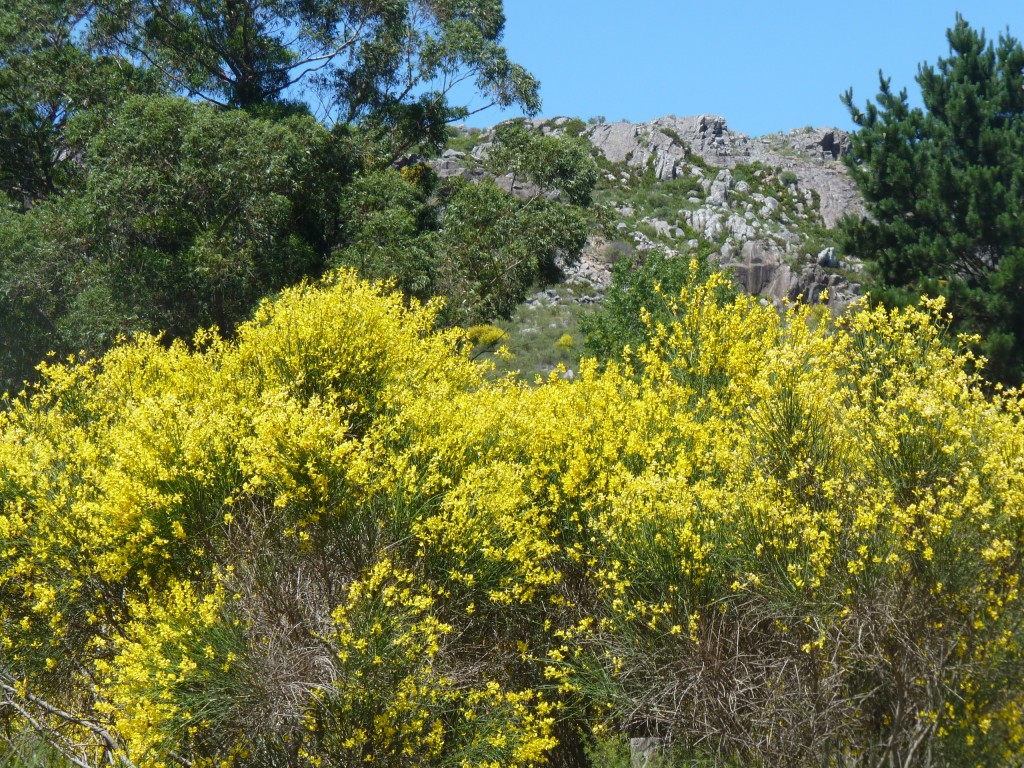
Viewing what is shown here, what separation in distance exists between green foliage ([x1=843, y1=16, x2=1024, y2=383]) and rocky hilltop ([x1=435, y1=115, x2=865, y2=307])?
81.6ft

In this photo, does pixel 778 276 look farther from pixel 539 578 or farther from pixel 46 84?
pixel 539 578

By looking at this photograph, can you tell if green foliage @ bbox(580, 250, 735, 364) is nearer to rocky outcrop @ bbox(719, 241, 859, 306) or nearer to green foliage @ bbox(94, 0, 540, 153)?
green foliage @ bbox(94, 0, 540, 153)

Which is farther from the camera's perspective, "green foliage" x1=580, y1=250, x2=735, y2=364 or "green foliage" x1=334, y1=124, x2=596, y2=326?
"green foliage" x1=580, y1=250, x2=735, y2=364

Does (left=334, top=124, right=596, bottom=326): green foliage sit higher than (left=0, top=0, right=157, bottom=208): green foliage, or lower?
lower

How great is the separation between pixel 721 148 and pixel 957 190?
5033cm

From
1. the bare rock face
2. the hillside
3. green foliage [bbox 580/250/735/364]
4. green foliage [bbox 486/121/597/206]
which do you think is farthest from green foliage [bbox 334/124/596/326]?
the bare rock face

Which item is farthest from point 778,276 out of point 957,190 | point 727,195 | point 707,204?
point 957,190

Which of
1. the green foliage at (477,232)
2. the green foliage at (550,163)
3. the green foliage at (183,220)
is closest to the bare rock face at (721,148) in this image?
the green foliage at (550,163)

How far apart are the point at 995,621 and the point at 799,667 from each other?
3.51 feet

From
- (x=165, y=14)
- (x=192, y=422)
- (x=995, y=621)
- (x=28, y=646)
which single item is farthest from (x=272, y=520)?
(x=165, y=14)

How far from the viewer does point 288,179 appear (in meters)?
17.7

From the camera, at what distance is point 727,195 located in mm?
61781

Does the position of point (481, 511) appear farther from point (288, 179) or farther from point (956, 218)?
point (956, 218)

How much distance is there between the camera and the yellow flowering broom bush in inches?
214
